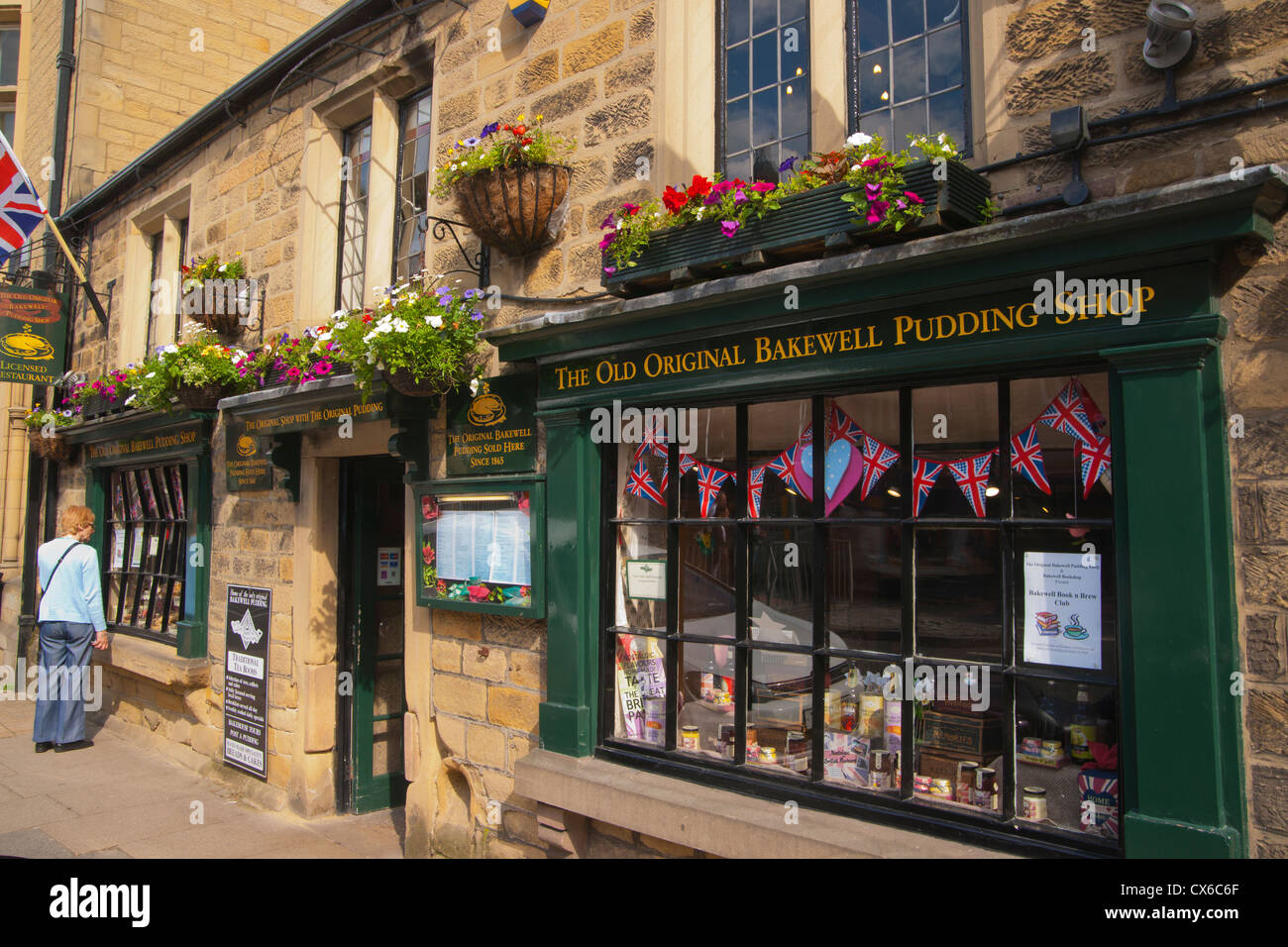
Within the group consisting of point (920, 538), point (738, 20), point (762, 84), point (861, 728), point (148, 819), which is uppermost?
point (738, 20)

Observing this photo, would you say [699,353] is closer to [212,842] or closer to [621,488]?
[621,488]

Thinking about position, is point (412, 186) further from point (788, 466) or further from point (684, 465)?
point (788, 466)

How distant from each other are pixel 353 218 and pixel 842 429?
4.66 meters

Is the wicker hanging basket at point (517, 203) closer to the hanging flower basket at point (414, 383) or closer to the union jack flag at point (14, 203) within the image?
the hanging flower basket at point (414, 383)

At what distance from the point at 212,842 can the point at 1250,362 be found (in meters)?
6.37

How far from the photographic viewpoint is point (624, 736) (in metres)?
4.57

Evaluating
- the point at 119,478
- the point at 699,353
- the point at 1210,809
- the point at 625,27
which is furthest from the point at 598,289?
the point at 119,478

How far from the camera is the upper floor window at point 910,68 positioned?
12.3 ft

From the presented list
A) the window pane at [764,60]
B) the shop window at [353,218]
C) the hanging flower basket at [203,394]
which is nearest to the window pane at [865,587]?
the window pane at [764,60]

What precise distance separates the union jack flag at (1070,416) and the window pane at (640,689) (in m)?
2.10

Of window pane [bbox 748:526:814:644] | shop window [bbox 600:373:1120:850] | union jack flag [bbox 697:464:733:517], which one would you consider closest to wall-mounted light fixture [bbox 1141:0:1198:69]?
shop window [bbox 600:373:1120:850]

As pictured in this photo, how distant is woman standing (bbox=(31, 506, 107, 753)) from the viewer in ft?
26.2

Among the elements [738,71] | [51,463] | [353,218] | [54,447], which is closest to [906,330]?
[738,71]

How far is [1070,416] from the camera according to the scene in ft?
10.7
